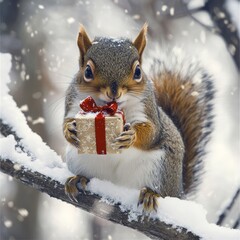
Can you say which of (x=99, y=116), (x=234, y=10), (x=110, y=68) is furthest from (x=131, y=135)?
(x=234, y=10)

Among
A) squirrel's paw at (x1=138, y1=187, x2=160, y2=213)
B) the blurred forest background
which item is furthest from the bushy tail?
squirrel's paw at (x1=138, y1=187, x2=160, y2=213)

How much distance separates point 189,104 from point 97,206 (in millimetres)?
988

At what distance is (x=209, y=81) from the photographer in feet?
12.0

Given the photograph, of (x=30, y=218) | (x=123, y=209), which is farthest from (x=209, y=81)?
(x=30, y=218)

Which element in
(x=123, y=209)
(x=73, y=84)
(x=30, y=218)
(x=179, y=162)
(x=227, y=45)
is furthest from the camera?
(x=30, y=218)

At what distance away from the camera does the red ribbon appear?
272cm

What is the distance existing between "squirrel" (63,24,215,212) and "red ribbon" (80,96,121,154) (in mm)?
34

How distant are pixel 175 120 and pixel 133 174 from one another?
2.33ft

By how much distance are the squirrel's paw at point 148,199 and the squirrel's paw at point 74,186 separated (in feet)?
0.76

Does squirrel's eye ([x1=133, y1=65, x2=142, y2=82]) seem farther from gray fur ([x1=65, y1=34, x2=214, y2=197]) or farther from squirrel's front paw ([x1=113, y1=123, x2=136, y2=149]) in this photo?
squirrel's front paw ([x1=113, y1=123, x2=136, y2=149])

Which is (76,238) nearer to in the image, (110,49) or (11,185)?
(11,185)

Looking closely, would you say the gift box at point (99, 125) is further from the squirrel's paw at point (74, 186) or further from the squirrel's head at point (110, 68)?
the squirrel's paw at point (74, 186)

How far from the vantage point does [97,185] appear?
2.93 m

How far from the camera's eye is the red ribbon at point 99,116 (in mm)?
2725
